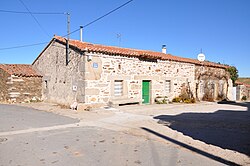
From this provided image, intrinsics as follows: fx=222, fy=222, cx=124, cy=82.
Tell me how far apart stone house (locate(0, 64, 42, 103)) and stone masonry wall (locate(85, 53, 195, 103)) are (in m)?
6.87

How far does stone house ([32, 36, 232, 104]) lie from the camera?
1295 centimetres

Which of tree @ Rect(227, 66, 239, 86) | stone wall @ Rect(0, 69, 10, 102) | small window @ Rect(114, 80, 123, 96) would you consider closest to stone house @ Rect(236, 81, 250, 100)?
tree @ Rect(227, 66, 239, 86)

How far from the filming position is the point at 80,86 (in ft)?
42.6

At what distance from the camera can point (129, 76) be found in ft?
47.7

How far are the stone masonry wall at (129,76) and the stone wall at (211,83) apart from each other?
6.89 feet

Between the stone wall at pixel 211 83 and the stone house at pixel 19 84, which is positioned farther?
the stone wall at pixel 211 83

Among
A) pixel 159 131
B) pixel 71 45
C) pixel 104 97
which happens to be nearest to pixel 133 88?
pixel 104 97

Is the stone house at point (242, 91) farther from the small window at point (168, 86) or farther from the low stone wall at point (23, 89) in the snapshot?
the low stone wall at point (23, 89)

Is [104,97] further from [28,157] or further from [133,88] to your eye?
[28,157]

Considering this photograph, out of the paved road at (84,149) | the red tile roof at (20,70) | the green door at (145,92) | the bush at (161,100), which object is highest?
the red tile roof at (20,70)

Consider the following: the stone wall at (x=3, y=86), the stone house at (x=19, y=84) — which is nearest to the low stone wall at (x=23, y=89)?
the stone house at (x=19, y=84)

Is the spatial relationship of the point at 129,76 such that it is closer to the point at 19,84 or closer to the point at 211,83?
the point at 19,84

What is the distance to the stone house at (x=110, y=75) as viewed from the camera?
12953 millimetres

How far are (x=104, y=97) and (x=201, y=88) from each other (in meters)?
10.7
